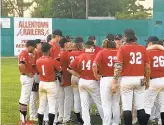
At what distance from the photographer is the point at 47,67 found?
9.85 metres

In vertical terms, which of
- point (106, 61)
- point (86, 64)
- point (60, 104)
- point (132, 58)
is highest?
point (132, 58)

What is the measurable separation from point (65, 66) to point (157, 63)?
2.48 metres

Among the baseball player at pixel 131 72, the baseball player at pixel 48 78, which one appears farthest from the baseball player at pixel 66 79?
the baseball player at pixel 131 72

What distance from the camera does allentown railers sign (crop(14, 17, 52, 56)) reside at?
38.1 metres

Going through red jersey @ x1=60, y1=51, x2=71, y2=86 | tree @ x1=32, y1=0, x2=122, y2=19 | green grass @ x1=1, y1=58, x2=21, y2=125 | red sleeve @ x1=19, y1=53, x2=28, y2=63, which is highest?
tree @ x1=32, y1=0, x2=122, y2=19

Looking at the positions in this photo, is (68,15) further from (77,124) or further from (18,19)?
(77,124)

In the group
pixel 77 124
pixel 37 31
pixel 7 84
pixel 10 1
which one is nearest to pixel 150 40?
pixel 77 124

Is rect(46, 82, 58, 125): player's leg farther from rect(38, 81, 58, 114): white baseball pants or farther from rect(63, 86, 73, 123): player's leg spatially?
rect(63, 86, 73, 123): player's leg

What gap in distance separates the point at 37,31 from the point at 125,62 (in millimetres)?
A: 29726

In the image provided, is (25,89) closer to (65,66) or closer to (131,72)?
(65,66)

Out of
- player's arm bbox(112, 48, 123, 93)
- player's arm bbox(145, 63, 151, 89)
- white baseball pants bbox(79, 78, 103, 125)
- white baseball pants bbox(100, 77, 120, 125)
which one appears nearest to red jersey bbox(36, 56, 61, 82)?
white baseball pants bbox(79, 78, 103, 125)

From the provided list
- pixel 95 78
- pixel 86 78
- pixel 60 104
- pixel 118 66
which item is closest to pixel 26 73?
pixel 60 104

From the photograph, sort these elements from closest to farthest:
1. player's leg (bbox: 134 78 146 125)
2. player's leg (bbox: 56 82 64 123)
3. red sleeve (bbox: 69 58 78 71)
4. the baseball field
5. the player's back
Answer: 1. player's leg (bbox: 134 78 146 125)
2. the player's back
3. red sleeve (bbox: 69 58 78 71)
4. player's leg (bbox: 56 82 64 123)
5. the baseball field

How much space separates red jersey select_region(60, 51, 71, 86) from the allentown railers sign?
27.2 meters
